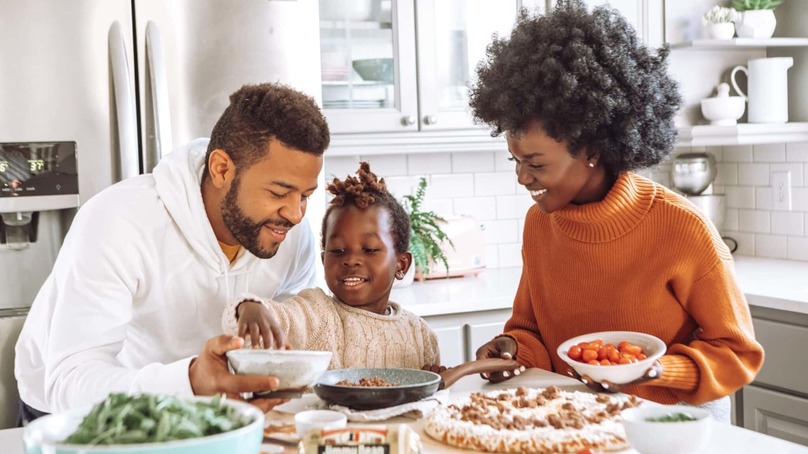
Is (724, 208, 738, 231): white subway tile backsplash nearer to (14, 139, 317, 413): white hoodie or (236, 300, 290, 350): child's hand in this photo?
(14, 139, 317, 413): white hoodie

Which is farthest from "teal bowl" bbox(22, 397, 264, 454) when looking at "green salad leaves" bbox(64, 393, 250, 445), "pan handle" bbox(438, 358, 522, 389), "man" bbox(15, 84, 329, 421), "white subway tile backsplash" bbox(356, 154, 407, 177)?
"white subway tile backsplash" bbox(356, 154, 407, 177)

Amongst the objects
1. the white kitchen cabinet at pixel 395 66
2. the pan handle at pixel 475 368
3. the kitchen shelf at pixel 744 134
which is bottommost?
the pan handle at pixel 475 368

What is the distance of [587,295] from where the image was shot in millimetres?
2229

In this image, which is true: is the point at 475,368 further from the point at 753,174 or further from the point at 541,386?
the point at 753,174

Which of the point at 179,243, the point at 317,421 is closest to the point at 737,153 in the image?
the point at 179,243

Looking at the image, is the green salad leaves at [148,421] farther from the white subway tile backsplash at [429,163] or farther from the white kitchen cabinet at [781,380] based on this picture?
the white subway tile backsplash at [429,163]

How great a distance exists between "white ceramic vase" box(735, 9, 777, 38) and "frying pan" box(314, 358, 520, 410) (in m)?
2.48

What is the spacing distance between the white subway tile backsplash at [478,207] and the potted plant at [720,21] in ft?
3.70

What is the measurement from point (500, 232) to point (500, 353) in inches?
83.8

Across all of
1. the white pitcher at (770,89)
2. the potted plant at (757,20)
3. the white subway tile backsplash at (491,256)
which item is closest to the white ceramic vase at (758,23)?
the potted plant at (757,20)

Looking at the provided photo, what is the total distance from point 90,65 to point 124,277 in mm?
1036

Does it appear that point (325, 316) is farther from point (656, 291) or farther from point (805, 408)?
point (805, 408)

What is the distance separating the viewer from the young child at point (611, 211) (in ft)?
6.66

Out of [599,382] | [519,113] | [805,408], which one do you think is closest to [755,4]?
[805,408]
